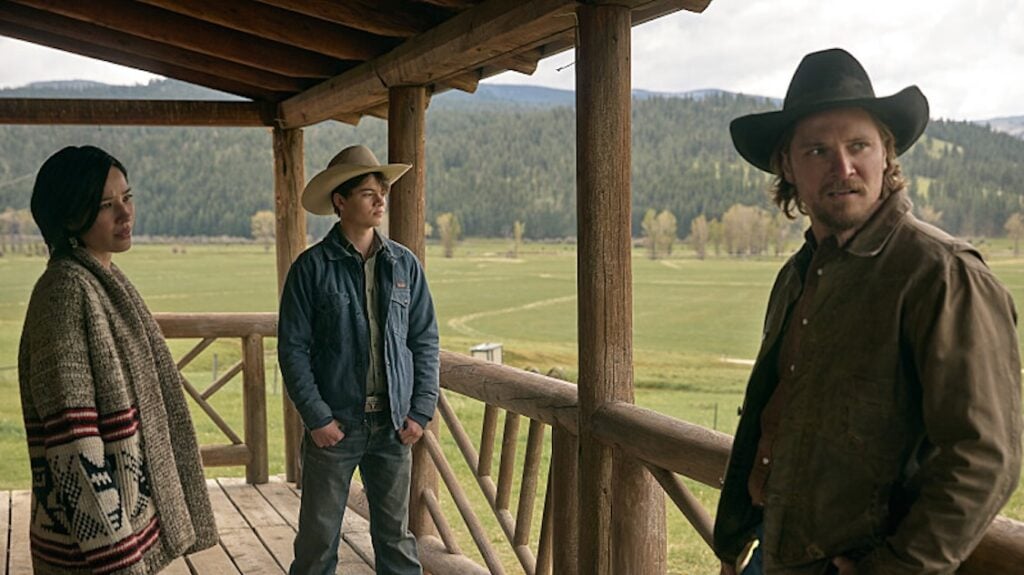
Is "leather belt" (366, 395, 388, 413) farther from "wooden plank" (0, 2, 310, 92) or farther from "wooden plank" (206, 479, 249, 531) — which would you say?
"wooden plank" (0, 2, 310, 92)

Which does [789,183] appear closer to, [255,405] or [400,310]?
[400,310]

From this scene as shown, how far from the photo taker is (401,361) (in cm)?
A: 337

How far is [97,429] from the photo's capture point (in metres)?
2.08

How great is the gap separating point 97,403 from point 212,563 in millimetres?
2665

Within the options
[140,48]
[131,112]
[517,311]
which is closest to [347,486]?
[140,48]

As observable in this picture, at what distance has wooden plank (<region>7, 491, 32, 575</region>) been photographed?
4.43 meters

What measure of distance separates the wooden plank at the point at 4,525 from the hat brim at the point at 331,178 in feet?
7.48

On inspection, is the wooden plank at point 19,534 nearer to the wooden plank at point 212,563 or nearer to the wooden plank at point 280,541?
the wooden plank at point 212,563

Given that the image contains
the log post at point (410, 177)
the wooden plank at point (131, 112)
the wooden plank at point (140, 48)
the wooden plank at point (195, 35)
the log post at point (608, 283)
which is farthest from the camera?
the wooden plank at point (131, 112)

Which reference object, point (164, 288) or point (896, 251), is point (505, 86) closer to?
point (164, 288)

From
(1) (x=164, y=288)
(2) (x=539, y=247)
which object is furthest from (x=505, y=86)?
(1) (x=164, y=288)

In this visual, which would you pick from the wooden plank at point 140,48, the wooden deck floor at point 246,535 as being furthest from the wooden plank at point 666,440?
the wooden plank at point 140,48

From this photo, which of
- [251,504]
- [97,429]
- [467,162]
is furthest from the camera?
[467,162]

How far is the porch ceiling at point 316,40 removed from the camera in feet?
11.0
